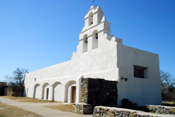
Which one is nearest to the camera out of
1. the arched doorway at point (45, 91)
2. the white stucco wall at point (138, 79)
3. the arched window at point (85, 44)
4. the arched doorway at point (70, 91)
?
the white stucco wall at point (138, 79)

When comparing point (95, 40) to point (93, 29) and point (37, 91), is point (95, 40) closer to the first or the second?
point (93, 29)

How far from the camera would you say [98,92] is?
9.63 meters

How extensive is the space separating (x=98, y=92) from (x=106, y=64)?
3.64m

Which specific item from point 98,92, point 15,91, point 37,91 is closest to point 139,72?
point 98,92

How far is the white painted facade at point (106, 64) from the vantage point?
11784 mm

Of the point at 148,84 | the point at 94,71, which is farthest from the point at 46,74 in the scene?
the point at 148,84

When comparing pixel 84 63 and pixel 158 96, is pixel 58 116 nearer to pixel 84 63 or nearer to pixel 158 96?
pixel 84 63

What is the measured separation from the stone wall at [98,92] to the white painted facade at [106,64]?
78cm

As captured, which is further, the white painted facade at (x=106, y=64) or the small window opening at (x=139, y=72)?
the small window opening at (x=139, y=72)

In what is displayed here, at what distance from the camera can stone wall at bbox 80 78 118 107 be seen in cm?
924

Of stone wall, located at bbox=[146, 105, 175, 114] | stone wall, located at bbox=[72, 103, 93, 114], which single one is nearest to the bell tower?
stone wall, located at bbox=[72, 103, 93, 114]

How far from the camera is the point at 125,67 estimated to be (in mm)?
11930

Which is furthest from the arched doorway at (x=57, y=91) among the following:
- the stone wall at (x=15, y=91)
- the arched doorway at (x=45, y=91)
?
the stone wall at (x=15, y=91)

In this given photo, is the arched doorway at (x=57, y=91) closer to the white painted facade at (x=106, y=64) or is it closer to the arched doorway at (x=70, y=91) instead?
the white painted facade at (x=106, y=64)
